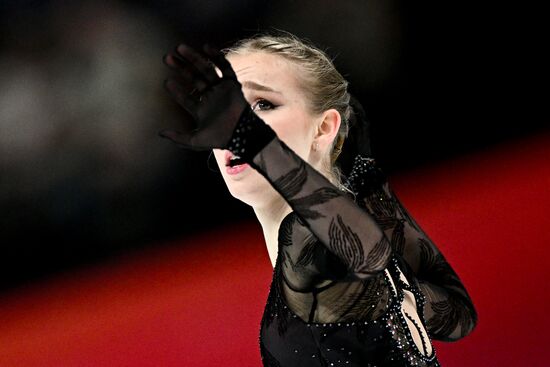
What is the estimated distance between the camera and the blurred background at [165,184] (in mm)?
2096

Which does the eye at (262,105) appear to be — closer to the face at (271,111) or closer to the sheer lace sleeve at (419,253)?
the face at (271,111)

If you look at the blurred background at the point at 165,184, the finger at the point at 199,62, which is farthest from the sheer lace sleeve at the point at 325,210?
the blurred background at the point at 165,184

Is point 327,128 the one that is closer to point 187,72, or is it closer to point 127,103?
point 187,72

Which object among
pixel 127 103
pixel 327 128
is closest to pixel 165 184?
pixel 127 103

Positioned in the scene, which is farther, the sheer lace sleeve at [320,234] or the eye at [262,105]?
the eye at [262,105]

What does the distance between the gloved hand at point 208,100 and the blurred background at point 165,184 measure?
4.01ft

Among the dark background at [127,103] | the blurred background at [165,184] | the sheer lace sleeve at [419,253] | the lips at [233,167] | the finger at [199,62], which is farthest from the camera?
the dark background at [127,103]

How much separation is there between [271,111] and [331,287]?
11.4 inches

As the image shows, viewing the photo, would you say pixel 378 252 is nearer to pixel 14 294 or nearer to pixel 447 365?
pixel 447 365

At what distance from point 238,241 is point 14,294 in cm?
75

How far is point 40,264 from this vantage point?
7.64 ft

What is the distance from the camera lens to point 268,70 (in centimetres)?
112

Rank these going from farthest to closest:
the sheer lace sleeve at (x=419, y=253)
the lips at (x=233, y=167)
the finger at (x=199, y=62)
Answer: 1. the sheer lace sleeve at (x=419, y=253)
2. the lips at (x=233, y=167)
3. the finger at (x=199, y=62)

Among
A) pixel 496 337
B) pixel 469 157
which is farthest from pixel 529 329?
pixel 469 157
